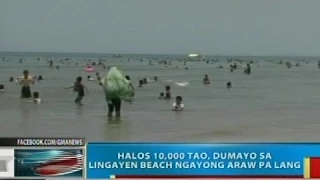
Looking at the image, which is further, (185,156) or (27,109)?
(27,109)

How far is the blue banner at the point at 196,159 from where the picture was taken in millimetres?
3355

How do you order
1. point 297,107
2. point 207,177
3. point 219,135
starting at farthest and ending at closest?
point 297,107
point 219,135
point 207,177

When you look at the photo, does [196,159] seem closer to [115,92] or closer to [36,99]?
[115,92]

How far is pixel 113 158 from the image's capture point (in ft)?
11.0

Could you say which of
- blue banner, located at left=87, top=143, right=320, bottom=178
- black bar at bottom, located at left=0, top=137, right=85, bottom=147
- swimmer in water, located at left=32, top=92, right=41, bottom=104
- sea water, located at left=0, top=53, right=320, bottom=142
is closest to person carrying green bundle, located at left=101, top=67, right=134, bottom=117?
sea water, located at left=0, top=53, right=320, bottom=142

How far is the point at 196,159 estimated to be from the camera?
133 inches

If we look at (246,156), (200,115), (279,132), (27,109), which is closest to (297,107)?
(200,115)

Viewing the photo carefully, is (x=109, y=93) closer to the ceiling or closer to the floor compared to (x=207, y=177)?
closer to the ceiling

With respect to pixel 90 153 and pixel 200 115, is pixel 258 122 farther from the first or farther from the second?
pixel 90 153

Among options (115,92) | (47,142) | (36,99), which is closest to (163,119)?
(115,92)

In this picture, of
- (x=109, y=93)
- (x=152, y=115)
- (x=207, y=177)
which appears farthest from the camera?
(x=152, y=115)

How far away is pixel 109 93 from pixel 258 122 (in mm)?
1815

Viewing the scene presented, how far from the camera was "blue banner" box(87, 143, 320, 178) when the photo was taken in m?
3.36

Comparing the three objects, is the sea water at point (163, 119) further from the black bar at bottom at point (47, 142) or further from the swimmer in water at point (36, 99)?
the black bar at bottom at point (47, 142)
